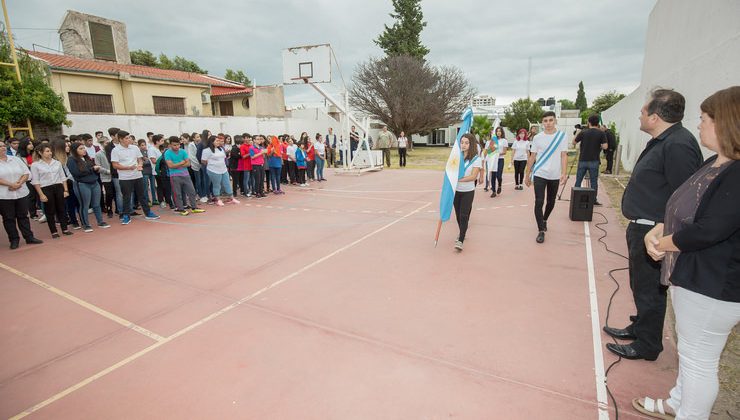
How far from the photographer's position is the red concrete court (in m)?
2.59

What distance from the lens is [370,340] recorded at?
10.8 feet

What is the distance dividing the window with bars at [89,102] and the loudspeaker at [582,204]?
2181 centimetres

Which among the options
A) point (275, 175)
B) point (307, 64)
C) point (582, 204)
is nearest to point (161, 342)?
point (582, 204)

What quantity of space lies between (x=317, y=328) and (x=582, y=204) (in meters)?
6.10

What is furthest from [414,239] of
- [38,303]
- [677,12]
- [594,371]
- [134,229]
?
[677,12]

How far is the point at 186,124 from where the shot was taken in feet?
62.2

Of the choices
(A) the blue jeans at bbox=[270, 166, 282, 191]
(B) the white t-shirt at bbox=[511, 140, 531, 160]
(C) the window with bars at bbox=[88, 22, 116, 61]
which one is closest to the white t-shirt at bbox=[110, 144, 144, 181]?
(A) the blue jeans at bbox=[270, 166, 282, 191]

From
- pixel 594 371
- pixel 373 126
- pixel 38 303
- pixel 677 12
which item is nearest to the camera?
pixel 594 371

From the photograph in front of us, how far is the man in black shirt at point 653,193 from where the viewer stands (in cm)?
259

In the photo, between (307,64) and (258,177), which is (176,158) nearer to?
(258,177)

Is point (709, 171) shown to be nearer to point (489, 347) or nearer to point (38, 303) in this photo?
point (489, 347)

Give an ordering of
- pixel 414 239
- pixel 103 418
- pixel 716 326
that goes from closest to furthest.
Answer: pixel 716 326
pixel 103 418
pixel 414 239

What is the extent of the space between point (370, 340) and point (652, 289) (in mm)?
2331

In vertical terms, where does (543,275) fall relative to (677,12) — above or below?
below
